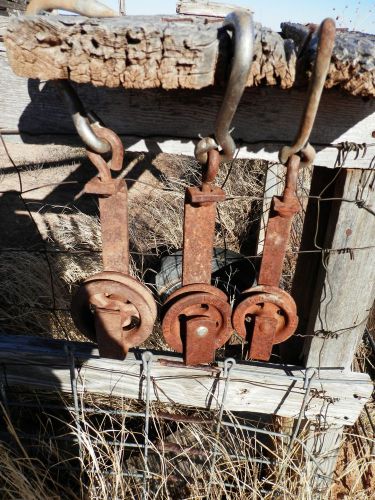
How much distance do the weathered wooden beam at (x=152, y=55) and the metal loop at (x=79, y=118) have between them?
54 mm

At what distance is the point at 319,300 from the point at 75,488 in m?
1.33

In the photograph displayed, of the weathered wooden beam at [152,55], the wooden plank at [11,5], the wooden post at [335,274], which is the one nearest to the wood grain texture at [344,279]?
the wooden post at [335,274]

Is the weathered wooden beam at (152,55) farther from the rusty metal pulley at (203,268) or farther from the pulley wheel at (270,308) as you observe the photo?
the pulley wheel at (270,308)

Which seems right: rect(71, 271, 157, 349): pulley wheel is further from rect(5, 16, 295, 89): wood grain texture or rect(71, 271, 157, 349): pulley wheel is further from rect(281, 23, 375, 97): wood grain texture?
rect(281, 23, 375, 97): wood grain texture

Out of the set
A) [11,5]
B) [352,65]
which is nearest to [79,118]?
[352,65]

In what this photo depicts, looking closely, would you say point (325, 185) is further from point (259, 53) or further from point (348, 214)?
point (259, 53)

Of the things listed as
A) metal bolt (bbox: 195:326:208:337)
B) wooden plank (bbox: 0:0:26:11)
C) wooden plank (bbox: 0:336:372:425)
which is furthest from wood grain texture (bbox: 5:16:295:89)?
wooden plank (bbox: 0:0:26:11)

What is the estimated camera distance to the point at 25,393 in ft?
5.78

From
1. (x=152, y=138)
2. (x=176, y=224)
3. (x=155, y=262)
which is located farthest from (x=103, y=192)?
(x=176, y=224)

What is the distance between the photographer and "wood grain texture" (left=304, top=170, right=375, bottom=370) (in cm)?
118

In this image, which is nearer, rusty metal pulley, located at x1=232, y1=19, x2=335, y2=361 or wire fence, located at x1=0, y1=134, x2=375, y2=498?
rusty metal pulley, located at x1=232, y1=19, x2=335, y2=361

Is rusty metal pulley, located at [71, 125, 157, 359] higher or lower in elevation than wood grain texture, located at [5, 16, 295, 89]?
lower

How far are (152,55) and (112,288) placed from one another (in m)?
0.54

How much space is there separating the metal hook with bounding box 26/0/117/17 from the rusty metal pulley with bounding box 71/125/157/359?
224mm
